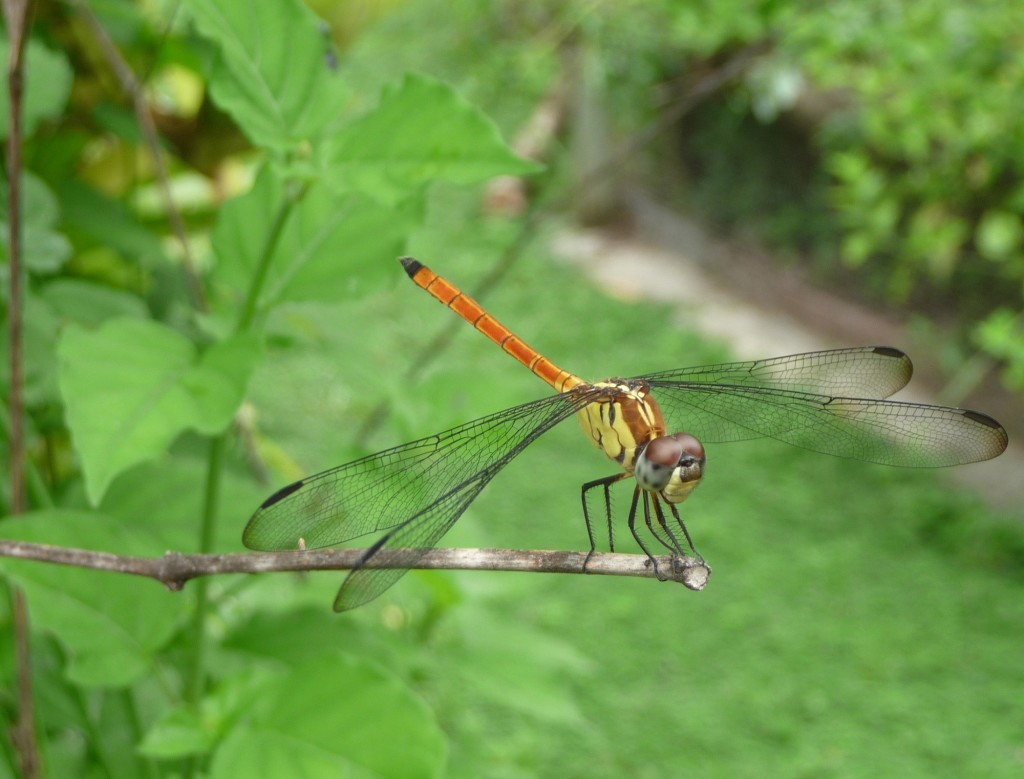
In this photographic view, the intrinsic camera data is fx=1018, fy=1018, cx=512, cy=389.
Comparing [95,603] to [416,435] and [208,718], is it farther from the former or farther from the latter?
[416,435]

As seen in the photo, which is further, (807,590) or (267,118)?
(807,590)

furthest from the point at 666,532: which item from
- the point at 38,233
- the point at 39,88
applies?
the point at 39,88

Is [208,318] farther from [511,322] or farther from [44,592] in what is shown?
[511,322]

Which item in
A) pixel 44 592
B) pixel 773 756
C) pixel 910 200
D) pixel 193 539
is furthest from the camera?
pixel 910 200

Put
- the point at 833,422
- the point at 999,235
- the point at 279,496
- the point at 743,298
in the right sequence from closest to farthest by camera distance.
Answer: the point at 279,496 < the point at 833,422 < the point at 999,235 < the point at 743,298

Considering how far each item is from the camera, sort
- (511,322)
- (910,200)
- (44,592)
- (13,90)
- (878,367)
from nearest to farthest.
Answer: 1. (13,90)
2. (44,592)
3. (878,367)
4. (910,200)
5. (511,322)

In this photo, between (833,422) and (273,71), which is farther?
(833,422)

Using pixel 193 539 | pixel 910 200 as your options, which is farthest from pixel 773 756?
pixel 910 200
